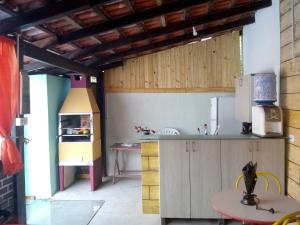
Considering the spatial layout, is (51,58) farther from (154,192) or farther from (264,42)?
(264,42)

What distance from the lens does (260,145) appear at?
11.7 feet

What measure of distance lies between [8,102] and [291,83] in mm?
2876

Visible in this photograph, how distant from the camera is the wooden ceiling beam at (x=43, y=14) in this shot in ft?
8.53

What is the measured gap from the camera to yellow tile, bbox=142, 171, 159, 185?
3.99m

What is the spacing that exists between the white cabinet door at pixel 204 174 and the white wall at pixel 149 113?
2.53 meters

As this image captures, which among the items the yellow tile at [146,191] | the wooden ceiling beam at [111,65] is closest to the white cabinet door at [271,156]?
the yellow tile at [146,191]

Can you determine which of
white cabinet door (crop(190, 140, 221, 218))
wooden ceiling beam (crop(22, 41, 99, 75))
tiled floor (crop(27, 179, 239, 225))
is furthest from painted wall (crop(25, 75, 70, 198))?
white cabinet door (crop(190, 140, 221, 218))

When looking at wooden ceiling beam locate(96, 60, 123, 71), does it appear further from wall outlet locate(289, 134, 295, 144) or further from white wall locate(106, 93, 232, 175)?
wall outlet locate(289, 134, 295, 144)

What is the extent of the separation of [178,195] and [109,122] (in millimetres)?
2973

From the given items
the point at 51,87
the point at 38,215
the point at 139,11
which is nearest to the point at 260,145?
the point at 139,11

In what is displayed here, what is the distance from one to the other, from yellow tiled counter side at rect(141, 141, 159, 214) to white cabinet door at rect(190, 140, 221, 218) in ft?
1.73

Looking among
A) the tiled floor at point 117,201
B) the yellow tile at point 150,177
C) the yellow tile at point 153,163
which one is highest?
the yellow tile at point 153,163

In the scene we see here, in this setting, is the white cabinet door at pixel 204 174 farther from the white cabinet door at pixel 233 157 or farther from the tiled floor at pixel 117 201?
the tiled floor at pixel 117 201

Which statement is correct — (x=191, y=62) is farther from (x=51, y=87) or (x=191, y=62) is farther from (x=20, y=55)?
(x=20, y=55)
